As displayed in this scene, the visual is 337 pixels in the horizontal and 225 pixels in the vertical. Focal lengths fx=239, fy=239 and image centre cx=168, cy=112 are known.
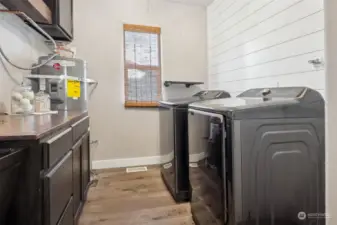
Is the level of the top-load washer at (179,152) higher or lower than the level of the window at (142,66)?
lower

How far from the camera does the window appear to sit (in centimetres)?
362

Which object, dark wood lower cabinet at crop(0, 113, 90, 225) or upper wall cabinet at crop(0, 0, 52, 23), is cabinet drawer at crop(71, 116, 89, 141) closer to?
dark wood lower cabinet at crop(0, 113, 90, 225)

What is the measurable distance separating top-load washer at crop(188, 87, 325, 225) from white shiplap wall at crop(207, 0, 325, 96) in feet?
1.27

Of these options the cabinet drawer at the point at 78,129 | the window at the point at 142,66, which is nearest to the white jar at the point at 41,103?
the cabinet drawer at the point at 78,129

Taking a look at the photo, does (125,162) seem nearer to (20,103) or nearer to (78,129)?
(78,129)

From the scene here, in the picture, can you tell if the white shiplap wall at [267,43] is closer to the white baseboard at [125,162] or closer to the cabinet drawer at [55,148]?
the white baseboard at [125,162]

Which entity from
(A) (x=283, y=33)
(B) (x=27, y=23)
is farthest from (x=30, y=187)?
(A) (x=283, y=33)

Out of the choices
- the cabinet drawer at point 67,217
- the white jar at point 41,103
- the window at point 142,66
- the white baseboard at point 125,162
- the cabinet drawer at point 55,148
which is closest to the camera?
the cabinet drawer at point 55,148

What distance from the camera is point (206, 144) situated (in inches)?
62.5

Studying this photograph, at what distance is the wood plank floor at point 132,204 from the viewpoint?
2.03 m

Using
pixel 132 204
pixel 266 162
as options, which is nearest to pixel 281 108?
pixel 266 162

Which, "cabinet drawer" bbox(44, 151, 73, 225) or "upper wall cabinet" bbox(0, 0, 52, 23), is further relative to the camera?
"upper wall cabinet" bbox(0, 0, 52, 23)

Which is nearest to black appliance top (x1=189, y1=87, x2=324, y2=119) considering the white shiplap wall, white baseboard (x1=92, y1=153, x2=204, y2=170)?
the white shiplap wall

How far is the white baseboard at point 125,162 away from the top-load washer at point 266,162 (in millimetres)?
2137
